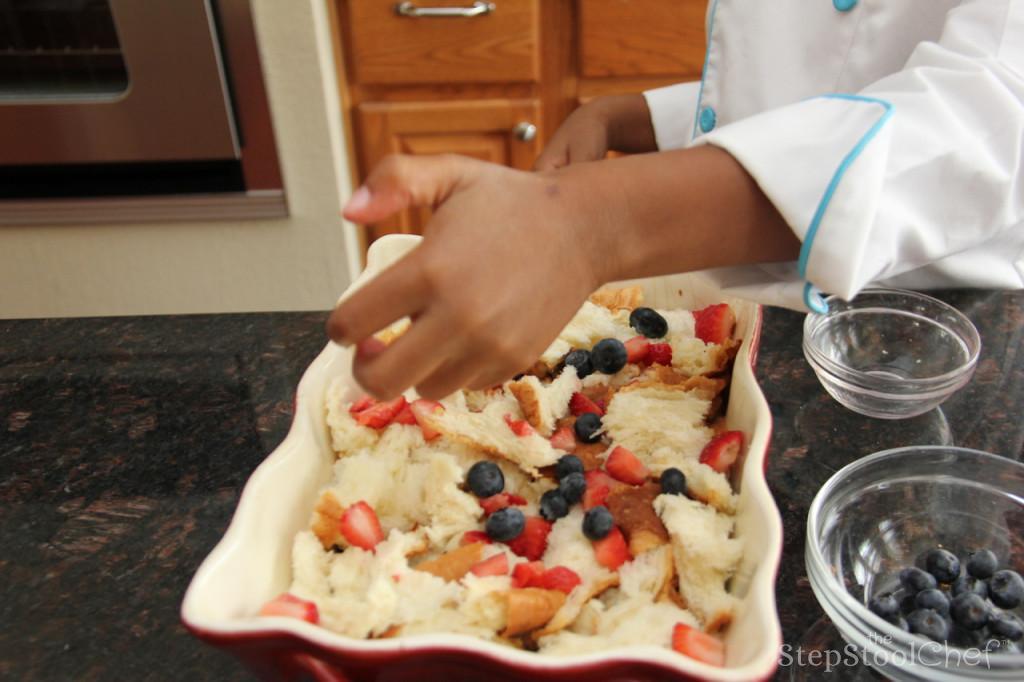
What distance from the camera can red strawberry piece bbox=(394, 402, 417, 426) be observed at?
734 millimetres

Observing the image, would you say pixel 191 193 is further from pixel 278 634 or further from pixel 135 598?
pixel 278 634

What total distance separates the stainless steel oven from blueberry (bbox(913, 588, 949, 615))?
1604mm

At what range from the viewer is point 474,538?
63 cm

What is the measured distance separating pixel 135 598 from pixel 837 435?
0.64 m

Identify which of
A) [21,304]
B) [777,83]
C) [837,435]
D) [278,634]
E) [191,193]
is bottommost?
[21,304]

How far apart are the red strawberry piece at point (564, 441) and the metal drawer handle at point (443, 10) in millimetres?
1241

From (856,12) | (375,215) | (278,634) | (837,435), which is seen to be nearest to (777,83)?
(856,12)

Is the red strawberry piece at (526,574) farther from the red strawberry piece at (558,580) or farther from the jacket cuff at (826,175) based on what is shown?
the jacket cuff at (826,175)

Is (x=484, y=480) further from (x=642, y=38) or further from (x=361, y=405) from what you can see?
(x=642, y=38)

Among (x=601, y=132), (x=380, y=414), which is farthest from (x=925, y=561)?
(x=601, y=132)

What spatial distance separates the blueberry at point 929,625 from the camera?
1.84ft

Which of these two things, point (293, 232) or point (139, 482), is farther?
point (293, 232)

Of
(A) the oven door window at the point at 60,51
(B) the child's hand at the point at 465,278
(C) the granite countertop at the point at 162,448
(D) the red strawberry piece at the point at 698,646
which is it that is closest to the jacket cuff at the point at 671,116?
(C) the granite countertop at the point at 162,448

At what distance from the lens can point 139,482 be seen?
77 centimetres
